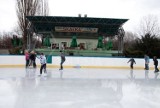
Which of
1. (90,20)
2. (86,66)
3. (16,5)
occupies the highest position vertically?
(16,5)

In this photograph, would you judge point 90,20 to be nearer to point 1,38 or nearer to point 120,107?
point 120,107

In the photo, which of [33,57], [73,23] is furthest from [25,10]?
[33,57]

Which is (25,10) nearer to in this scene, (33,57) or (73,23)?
(73,23)

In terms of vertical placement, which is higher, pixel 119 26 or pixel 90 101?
pixel 119 26

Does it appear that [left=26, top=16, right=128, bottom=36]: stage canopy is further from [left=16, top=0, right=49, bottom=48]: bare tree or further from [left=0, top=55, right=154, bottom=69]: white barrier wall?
[left=0, top=55, right=154, bottom=69]: white barrier wall

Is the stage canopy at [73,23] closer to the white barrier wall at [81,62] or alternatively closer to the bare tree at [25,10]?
the bare tree at [25,10]

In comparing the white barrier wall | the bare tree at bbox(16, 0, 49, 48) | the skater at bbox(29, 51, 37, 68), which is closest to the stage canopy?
the bare tree at bbox(16, 0, 49, 48)

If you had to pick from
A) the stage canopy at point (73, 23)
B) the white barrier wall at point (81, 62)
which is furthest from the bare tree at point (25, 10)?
the white barrier wall at point (81, 62)

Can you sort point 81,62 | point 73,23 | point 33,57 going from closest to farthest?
point 33,57 < point 81,62 < point 73,23

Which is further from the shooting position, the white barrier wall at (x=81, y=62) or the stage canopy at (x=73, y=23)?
the stage canopy at (x=73, y=23)

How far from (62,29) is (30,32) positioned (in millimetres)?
3438

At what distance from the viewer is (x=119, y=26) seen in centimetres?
2595

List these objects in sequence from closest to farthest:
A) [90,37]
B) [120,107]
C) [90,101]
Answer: [120,107], [90,101], [90,37]

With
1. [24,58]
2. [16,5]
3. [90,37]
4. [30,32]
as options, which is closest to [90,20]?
[90,37]
